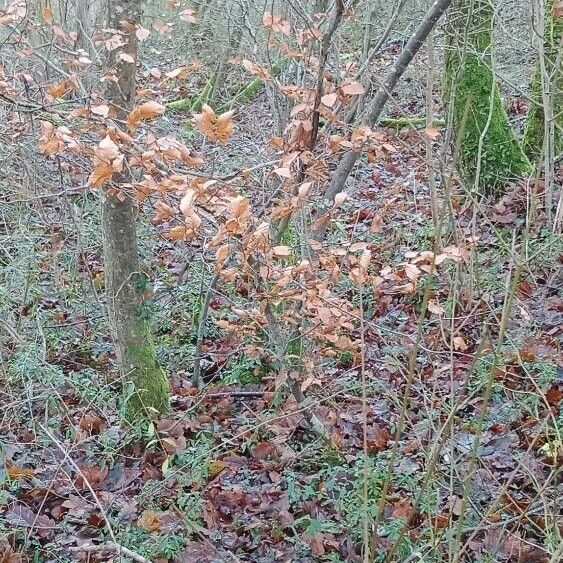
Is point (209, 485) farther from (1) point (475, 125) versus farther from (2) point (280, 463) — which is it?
(1) point (475, 125)

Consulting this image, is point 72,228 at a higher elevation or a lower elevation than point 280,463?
higher

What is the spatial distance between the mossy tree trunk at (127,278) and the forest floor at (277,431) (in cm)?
22

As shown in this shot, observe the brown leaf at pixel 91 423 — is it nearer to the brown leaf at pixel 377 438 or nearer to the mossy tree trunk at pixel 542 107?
the brown leaf at pixel 377 438

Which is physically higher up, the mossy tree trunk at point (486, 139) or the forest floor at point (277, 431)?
the mossy tree trunk at point (486, 139)

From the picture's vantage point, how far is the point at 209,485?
3879 mm

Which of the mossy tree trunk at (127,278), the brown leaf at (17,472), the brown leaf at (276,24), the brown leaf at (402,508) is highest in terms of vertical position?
the brown leaf at (276,24)

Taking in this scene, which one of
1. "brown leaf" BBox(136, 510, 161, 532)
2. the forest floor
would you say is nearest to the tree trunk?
the forest floor

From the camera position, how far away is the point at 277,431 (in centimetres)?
415

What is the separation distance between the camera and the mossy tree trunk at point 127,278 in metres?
3.80

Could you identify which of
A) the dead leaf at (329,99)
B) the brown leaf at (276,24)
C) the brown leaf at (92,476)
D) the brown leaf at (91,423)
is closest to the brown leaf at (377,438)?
the brown leaf at (92,476)

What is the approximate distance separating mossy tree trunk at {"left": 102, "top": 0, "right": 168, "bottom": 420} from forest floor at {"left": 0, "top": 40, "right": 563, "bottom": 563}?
22 cm

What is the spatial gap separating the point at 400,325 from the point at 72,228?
3.03 metres

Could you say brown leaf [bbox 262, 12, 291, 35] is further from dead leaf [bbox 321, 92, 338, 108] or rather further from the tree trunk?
dead leaf [bbox 321, 92, 338, 108]

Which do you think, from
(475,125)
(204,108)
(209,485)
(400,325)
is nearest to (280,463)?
(209,485)
